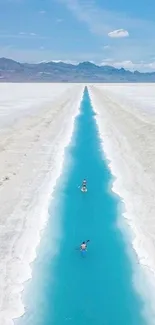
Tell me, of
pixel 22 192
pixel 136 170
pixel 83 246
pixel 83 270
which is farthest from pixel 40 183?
pixel 83 270

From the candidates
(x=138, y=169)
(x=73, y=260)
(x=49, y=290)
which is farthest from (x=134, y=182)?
(x=49, y=290)

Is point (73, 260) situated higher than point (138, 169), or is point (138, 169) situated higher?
point (73, 260)

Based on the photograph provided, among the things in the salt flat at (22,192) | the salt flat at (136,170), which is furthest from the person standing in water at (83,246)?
the salt flat at (136,170)

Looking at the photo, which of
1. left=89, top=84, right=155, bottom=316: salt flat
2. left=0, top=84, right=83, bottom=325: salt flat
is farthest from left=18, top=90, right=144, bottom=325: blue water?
left=89, top=84, right=155, bottom=316: salt flat

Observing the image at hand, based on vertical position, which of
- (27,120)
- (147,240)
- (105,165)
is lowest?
(27,120)

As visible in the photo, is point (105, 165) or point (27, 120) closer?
point (105, 165)

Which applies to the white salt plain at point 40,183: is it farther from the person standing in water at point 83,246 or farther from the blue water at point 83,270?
the person standing in water at point 83,246

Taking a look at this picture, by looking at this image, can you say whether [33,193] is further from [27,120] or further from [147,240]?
[27,120]

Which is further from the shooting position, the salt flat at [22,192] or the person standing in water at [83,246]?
the person standing in water at [83,246]
